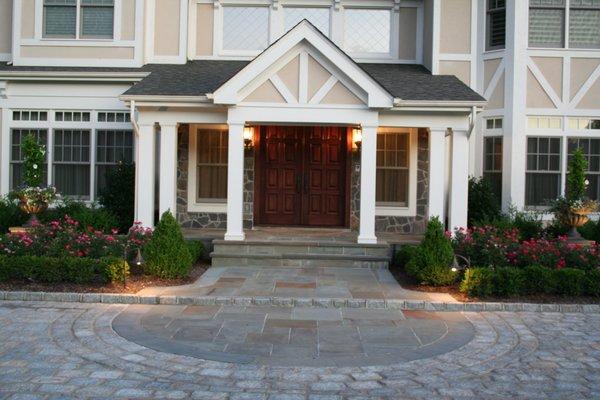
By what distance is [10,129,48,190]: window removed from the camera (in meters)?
15.6

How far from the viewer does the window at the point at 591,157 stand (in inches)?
595

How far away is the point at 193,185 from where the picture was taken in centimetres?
1573

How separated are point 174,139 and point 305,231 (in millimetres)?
3802

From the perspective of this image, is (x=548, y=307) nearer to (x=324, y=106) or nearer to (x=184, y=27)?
(x=324, y=106)

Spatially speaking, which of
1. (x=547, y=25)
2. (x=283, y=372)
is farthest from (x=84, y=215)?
(x=547, y=25)

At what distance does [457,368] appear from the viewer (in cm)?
653

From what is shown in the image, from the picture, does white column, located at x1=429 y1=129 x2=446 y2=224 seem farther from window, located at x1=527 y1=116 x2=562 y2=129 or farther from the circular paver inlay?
the circular paver inlay

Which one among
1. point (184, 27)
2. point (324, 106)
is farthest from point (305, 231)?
point (184, 27)

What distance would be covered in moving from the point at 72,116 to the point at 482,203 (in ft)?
33.3

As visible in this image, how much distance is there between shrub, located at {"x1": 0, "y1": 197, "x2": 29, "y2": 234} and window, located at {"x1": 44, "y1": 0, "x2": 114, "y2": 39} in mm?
4407

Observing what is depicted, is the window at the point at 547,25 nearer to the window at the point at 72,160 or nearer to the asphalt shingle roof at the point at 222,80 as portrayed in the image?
the asphalt shingle roof at the point at 222,80

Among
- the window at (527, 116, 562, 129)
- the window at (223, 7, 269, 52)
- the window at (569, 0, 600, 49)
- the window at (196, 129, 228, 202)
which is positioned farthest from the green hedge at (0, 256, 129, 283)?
the window at (569, 0, 600, 49)

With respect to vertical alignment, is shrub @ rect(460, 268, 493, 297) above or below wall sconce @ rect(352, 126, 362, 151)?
below

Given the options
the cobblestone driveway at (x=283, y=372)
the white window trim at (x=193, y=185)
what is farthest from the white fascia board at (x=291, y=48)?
the cobblestone driveway at (x=283, y=372)
